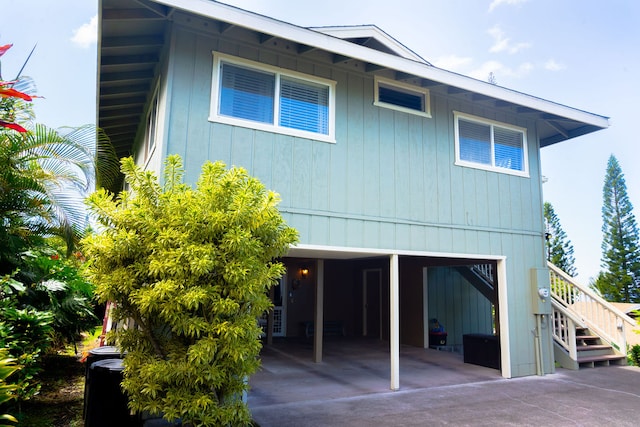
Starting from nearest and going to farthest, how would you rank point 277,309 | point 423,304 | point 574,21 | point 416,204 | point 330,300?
point 416,204 < point 423,304 < point 277,309 < point 330,300 < point 574,21

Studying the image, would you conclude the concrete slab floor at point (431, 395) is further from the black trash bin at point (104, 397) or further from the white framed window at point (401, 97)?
the white framed window at point (401, 97)

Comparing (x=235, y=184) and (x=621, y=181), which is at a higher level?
(x=621, y=181)

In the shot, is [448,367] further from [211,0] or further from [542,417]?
[211,0]

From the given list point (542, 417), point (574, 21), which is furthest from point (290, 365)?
point (574, 21)

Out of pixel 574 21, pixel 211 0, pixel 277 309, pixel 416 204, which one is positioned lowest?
pixel 277 309

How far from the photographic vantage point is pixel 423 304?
1130 centimetres

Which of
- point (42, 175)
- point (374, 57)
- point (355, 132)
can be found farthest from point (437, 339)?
point (42, 175)

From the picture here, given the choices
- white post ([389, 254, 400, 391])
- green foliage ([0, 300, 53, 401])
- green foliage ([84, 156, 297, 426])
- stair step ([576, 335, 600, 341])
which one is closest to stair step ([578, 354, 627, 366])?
stair step ([576, 335, 600, 341])

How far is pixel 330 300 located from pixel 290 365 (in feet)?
16.4

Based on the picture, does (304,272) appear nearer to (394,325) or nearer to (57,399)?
(394,325)

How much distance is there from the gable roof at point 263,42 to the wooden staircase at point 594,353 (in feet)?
14.4

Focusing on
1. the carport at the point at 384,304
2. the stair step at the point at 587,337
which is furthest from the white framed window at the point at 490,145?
the stair step at the point at 587,337

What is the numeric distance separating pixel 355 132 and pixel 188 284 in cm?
393

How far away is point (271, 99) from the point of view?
6.25 meters
